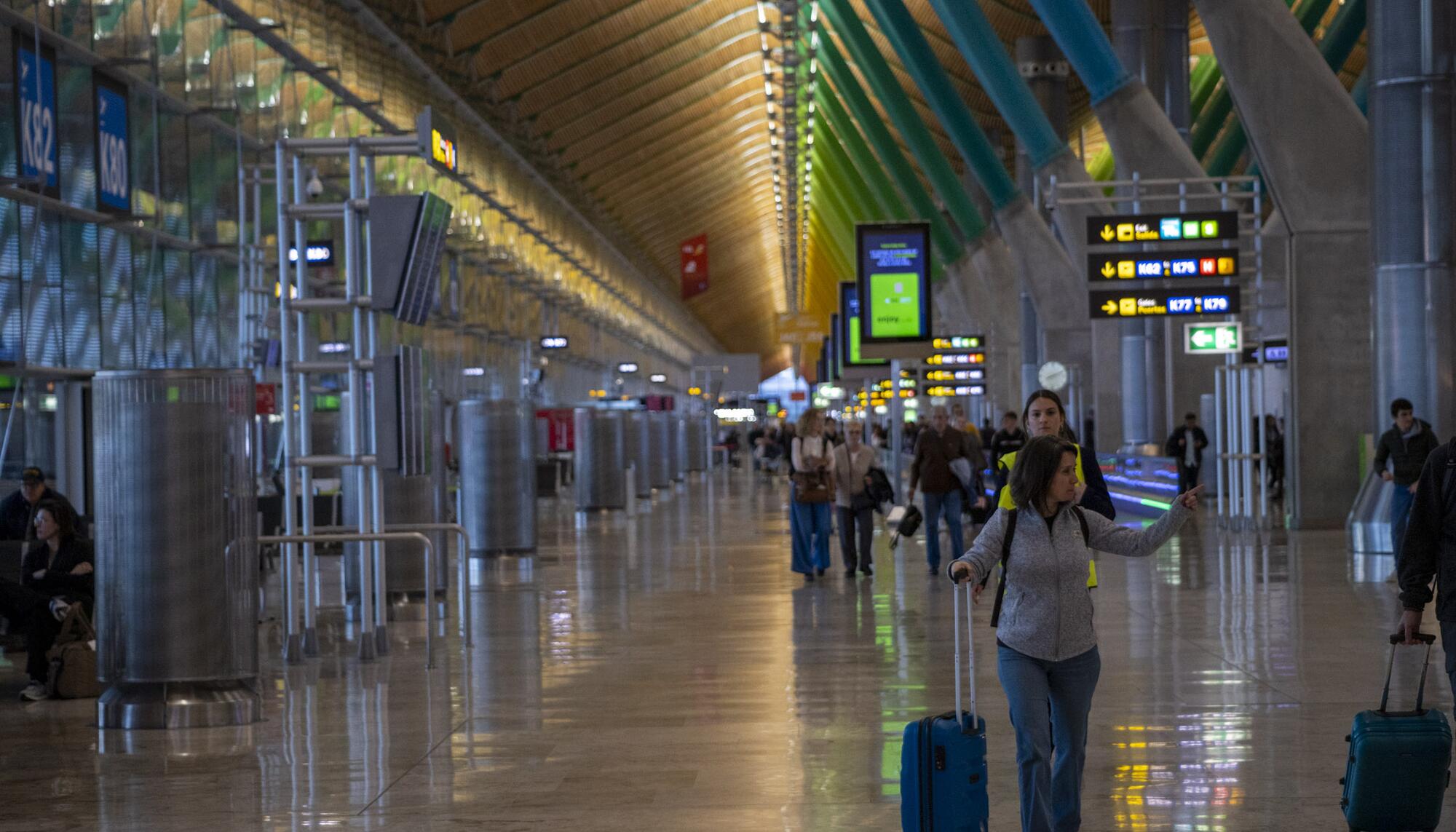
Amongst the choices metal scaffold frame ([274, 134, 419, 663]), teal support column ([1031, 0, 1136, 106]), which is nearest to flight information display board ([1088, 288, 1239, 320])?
teal support column ([1031, 0, 1136, 106])

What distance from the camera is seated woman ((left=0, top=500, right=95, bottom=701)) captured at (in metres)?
10.8

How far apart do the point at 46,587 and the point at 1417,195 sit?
13.4 metres

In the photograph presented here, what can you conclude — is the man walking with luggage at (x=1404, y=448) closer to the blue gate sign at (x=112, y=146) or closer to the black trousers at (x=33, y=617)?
the black trousers at (x=33, y=617)

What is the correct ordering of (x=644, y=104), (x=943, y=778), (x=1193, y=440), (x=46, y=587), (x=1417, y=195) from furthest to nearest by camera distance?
1. (x=644, y=104)
2. (x=1193, y=440)
3. (x=1417, y=195)
4. (x=46, y=587)
5. (x=943, y=778)

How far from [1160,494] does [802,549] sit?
1270cm

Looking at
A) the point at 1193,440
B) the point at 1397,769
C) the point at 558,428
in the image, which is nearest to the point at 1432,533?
the point at 1397,769

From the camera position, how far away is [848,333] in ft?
125

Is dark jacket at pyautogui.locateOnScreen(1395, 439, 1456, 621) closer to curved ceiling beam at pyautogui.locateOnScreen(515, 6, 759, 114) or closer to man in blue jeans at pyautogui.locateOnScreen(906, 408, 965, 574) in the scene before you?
man in blue jeans at pyautogui.locateOnScreen(906, 408, 965, 574)

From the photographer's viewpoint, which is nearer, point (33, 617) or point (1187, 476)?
point (33, 617)

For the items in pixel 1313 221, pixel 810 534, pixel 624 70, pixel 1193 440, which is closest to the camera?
pixel 810 534

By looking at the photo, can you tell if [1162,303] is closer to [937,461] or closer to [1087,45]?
[1087,45]

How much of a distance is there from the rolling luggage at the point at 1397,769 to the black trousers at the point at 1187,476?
20.5m

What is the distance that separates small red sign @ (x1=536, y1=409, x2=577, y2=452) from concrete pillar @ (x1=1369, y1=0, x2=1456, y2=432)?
30.0 m

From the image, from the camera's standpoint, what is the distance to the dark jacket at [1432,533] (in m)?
6.23
